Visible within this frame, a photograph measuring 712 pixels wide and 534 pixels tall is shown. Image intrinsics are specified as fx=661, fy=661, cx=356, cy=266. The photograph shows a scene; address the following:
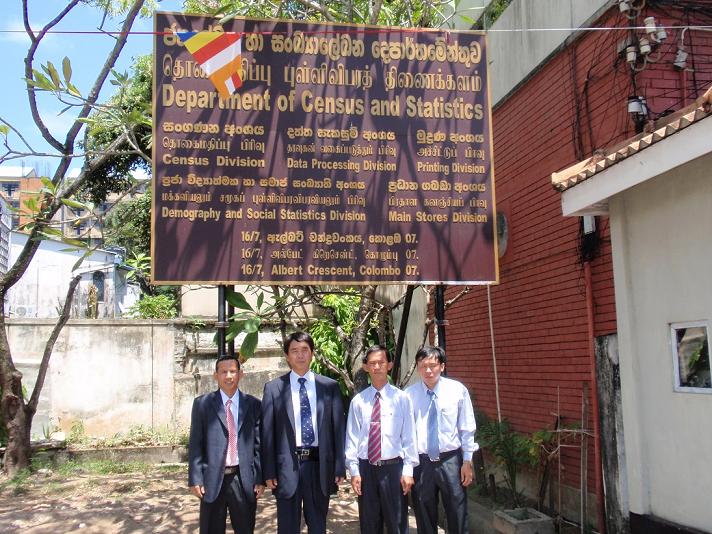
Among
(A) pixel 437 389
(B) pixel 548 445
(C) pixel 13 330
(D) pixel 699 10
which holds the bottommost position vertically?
(B) pixel 548 445

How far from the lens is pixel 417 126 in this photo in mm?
5426

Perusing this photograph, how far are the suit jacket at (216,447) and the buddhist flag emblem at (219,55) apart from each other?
2.41 meters

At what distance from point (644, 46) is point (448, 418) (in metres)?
3.49

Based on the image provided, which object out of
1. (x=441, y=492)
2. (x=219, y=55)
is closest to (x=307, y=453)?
(x=441, y=492)

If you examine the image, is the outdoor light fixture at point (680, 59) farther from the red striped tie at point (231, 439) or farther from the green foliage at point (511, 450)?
the red striped tie at point (231, 439)

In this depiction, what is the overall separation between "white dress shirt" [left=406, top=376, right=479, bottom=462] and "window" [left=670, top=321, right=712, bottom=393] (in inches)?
→ 59.9

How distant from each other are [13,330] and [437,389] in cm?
885

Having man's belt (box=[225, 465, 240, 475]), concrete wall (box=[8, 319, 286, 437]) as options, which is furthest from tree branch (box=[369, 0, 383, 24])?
concrete wall (box=[8, 319, 286, 437])

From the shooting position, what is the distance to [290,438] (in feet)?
15.0

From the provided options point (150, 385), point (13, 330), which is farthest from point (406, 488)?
point (13, 330)

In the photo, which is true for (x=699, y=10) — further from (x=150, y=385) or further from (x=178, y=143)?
(x=150, y=385)

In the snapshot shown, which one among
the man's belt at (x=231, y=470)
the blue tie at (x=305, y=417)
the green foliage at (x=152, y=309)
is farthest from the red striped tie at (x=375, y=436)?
the green foliage at (x=152, y=309)

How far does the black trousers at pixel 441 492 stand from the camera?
4.84 meters

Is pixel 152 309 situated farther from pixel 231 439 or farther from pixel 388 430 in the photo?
pixel 388 430
